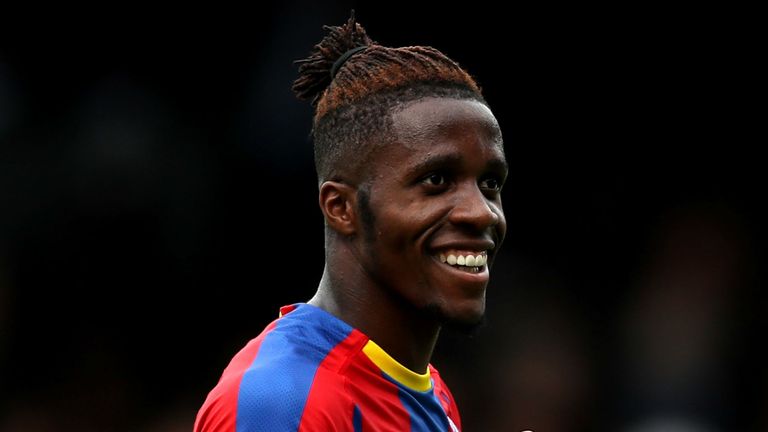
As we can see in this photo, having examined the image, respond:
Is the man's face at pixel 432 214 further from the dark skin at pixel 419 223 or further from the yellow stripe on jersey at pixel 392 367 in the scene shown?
the yellow stripe on jersey at pixel 392 367

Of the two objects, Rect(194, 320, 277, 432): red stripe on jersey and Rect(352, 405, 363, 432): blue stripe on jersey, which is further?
Rect(352, 405, 363, 432): blue stripe on jersey

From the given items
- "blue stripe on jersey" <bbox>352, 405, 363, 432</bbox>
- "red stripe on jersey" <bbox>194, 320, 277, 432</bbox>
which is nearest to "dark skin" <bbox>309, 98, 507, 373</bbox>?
"blue stripe on jersey" <bbox>352, 405, 363, 432</bbox>

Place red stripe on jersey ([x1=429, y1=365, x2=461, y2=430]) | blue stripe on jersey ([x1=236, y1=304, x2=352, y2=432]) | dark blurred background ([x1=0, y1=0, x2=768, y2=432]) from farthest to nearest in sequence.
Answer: dark blurred background ([x1=0, y1=0, x2=768, y2=432]) < red stripe on jersey ([x1=429, y1=365, x2=461, y2=430]) < blue stripe on jersey ([x1=236, y1=304, x2=352, y2=432])

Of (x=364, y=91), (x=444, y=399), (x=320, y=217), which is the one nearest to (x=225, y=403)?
(x=364, y=91)

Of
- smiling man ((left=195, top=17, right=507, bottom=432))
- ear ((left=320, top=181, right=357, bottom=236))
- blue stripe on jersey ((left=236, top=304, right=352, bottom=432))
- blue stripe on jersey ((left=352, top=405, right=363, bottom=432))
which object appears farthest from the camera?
ear ((left=320, top=181, right=357, bottom=236))

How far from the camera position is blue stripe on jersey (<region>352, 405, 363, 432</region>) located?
2.76 m

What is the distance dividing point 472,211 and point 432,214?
0.10 meters

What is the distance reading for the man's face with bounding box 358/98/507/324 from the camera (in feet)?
9.52

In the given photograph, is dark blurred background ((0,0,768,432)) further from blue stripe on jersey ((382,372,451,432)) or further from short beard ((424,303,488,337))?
short beard ((424,303,488,337))

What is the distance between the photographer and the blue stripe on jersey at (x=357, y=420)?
2764mm

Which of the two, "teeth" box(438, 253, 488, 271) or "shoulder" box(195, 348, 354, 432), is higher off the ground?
"teeth" box(438, 253, 488, 271)

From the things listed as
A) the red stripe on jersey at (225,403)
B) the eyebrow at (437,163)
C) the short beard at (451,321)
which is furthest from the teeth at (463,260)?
the red stripe on jersey at (225,403)

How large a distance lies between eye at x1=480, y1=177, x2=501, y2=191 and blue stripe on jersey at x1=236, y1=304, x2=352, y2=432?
0.52 meters

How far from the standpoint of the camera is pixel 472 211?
290 cm
